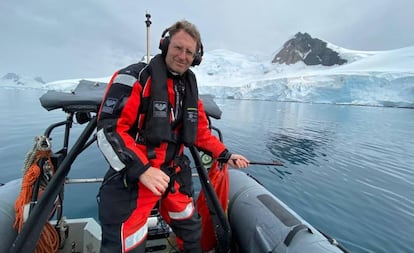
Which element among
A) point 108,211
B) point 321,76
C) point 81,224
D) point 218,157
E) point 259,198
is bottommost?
point 81,224

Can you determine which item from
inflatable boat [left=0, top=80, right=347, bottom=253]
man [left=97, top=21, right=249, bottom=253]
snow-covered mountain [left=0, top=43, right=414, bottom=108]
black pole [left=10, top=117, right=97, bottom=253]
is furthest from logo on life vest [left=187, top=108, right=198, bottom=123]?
snow-covered mountain [left=0, top=43, right=414, bottom=108]

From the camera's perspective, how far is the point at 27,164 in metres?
2.04

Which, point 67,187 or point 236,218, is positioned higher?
point 236,218

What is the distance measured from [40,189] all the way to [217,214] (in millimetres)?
1608

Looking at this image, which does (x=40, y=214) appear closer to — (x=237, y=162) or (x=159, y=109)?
(x=159, y=109)

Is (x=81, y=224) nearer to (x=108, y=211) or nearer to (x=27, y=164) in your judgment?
(x=27, y=164)

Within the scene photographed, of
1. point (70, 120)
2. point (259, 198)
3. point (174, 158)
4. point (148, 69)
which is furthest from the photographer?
point (259, 198)

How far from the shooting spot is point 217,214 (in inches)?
79.4

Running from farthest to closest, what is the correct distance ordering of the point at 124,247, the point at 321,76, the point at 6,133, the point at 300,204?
the point at 321,76 < the point at 6,133 < the point at 300,204 < the point at 124,247

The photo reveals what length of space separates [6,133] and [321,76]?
205 ft

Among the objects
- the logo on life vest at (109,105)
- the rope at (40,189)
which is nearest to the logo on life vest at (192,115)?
the logo on life vest at (109,105)

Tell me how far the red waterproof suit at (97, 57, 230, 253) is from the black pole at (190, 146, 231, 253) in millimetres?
340

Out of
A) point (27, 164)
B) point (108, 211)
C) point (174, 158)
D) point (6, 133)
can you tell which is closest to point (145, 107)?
point (174, 158)

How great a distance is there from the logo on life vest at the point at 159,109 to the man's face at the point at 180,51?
0.99ft
